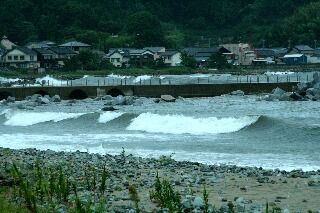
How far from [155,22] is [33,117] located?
63.3 metres

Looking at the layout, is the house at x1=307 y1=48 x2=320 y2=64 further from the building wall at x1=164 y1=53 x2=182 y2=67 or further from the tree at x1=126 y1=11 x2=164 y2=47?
the tree at x1=126 y1=11 x2=164 y2=47

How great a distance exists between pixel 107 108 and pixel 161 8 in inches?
3858

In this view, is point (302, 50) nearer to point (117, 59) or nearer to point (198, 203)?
point (117, 59)

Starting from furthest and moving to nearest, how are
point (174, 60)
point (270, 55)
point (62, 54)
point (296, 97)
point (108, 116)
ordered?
point (270, 55), point (174, 60), point (62, 54), point (296, 97), point (108, 116)

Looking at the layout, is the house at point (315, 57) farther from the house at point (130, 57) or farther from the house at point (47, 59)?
the house at point (47, 59)

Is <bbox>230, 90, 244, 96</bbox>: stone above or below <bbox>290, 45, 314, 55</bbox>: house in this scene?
below

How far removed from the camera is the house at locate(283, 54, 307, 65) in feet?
305

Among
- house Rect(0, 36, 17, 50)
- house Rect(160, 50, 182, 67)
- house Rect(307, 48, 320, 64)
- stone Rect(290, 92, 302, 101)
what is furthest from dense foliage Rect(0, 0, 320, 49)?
stone Rect(290, 92, 302, 101)

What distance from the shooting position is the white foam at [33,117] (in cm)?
3516

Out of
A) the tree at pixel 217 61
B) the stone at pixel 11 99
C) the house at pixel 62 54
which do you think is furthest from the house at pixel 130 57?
the stone at pixel 11 99

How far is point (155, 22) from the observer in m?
98.2

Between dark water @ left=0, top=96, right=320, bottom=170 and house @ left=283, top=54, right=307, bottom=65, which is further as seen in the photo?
house @ left=283, top=54, right=307, bottom=65

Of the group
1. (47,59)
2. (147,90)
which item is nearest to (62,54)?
(47,59)

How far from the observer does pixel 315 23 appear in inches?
4011
